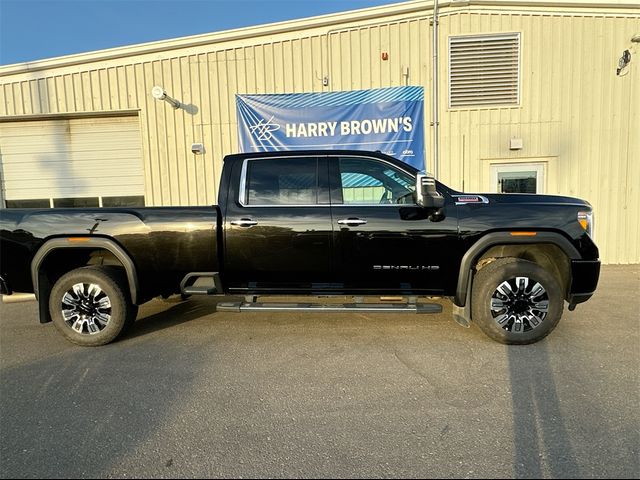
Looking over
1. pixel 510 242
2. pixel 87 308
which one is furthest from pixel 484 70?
pixel 87 308

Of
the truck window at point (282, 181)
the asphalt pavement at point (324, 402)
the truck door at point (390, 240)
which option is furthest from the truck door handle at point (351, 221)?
the asphalt pavement at point (324, 402)

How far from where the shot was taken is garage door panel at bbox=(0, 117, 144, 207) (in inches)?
342

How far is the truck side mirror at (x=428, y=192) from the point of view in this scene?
3.62 meters

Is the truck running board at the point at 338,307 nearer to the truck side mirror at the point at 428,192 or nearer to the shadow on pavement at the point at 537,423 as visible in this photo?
the shadow on pavement at the point at 537,423

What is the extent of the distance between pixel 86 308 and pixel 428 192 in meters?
3.76

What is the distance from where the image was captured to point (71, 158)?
8.90 metres

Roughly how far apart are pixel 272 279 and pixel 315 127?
15.6ft

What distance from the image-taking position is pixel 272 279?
4.12m

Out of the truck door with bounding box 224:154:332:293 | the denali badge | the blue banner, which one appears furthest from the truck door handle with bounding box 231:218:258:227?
the blue banner

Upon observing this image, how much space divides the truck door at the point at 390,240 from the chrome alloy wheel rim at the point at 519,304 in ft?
1.65

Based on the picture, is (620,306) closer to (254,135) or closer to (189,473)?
(189,473)

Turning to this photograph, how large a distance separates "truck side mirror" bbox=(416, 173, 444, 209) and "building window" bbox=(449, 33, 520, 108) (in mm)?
5058

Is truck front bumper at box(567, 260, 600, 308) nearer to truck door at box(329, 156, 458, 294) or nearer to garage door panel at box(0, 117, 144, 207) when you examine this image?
truck door at box(329, 156, 458, 294)

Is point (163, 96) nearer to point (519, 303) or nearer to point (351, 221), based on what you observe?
point (351, 221)
